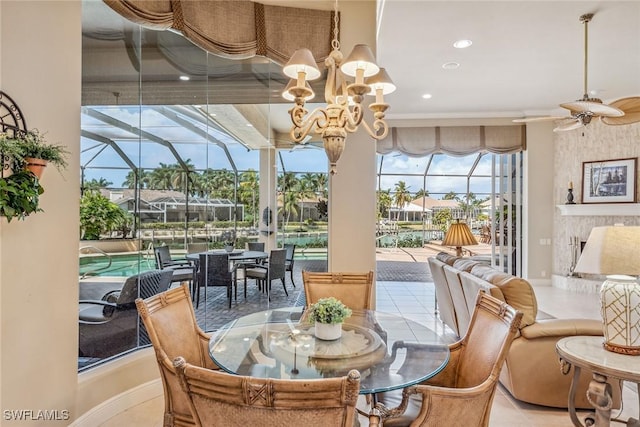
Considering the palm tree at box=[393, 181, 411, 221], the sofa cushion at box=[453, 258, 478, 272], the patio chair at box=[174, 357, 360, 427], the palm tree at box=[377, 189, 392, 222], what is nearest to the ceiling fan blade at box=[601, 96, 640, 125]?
the sofa cushion at box=[453, 258, 478, 272]

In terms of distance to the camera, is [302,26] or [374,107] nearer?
[374,107]

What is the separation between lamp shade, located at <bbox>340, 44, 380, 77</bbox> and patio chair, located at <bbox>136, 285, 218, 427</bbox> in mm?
1664

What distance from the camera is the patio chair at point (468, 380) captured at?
140 centimetres

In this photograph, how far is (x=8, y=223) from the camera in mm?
1859

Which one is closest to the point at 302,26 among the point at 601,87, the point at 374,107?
the point at 374,107

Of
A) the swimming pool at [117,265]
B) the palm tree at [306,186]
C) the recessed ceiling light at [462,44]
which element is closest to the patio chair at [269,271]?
the palm tree at [306,186]

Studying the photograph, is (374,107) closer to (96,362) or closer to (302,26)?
(302,26)

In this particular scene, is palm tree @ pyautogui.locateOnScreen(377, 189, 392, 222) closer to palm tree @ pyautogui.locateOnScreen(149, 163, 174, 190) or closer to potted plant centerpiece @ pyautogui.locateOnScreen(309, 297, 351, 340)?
palm tree @ pyautogui.locateOnScreen(149, 163, 174, 190)

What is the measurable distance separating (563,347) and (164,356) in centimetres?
Answer: 214

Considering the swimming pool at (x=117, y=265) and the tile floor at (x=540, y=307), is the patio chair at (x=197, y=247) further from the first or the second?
the tile floor at (x=540, y=307)

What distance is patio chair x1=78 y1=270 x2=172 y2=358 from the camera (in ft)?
8.64

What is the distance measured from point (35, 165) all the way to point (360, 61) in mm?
1821

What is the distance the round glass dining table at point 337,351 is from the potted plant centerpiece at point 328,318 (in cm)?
4

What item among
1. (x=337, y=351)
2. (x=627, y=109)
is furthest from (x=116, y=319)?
(x=627, y=109)
